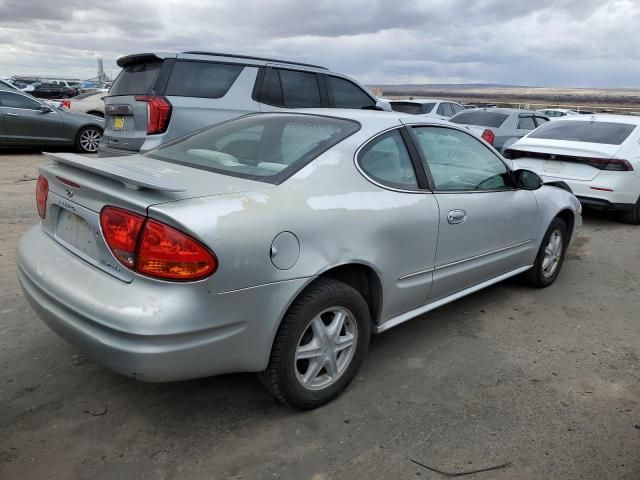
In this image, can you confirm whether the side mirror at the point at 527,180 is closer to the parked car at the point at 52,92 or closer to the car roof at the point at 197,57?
the car roof at the point at 197,57

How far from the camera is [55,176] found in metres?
2.77

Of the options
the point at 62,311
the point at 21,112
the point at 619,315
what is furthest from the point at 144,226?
the point at 21,112

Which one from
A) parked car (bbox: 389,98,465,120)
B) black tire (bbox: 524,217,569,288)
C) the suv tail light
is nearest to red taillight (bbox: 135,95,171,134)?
the suv tail light

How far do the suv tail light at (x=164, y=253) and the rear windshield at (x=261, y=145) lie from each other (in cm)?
61

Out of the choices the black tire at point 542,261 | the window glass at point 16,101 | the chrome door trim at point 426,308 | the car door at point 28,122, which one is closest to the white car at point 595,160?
the black tire at point 542,261

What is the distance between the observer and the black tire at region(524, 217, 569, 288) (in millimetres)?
4535

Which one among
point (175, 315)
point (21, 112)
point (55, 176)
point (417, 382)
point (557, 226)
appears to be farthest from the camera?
point (21, 112)

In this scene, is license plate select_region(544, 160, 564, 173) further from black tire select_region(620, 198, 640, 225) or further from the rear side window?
the rear side window

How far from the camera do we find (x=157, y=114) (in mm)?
5762

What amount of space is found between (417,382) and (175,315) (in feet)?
5.11

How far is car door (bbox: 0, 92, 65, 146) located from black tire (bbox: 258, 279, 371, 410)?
1051 cm

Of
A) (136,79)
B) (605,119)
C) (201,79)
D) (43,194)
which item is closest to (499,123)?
(605,119)

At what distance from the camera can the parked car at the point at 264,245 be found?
86.6 inches

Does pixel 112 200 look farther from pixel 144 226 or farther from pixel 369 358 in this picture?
pixel 369 358
